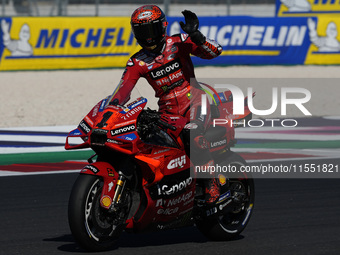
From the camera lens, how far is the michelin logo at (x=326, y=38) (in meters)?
23.6

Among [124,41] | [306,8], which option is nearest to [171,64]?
[124,41]

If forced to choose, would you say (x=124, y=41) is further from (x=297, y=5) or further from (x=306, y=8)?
(x=306, y=8)

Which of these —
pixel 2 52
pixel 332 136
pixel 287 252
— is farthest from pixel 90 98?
pixel 287 252

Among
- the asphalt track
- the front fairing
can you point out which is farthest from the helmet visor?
the asphalt track

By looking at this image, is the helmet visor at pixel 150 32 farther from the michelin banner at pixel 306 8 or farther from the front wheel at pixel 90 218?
the michelin banner at pixel 306 8

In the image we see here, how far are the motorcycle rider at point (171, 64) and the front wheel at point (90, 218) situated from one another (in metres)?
0.96

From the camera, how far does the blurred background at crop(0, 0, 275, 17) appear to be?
25302mm

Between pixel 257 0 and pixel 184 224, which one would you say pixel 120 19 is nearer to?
pixel 257 0

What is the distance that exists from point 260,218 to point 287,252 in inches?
48.9

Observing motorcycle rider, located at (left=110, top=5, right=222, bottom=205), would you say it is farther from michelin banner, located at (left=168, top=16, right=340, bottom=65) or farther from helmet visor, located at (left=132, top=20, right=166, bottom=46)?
→ michelin banner, located at (left=168, top=16, right=340, bottom=65)

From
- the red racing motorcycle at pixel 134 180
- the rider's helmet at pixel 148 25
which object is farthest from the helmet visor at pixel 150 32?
the red racing motorcycle at pixel 134 180

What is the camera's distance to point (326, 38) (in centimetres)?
2370

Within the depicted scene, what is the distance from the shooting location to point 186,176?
6.14m

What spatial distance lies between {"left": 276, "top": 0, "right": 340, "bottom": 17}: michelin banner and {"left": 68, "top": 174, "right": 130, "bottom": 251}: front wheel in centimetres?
2269
